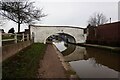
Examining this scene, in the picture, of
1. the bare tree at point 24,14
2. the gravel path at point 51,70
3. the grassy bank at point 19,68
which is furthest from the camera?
the bare tree at point 24,14

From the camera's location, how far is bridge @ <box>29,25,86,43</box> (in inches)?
1853

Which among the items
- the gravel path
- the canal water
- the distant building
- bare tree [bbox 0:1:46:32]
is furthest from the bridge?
the gravel path

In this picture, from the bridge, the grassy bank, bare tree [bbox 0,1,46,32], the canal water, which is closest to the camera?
the grassy bank

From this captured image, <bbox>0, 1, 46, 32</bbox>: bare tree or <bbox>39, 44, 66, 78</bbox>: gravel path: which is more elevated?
<bbox>0, 1, 46, 32</bbox>: bare tree

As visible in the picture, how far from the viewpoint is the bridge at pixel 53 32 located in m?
47.1

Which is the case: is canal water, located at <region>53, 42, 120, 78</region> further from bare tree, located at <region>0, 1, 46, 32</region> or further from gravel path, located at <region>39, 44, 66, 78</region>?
bare tree, located at <region>0, 1, 46, 32</region>

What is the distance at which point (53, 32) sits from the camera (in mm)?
47844

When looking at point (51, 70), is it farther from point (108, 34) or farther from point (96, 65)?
point (108, 34)

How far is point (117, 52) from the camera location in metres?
22.2

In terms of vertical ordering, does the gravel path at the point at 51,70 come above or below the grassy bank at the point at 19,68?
below

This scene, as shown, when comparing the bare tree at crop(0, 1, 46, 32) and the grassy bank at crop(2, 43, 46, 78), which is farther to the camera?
the bare tree at crop(0, 1, 46, 32)

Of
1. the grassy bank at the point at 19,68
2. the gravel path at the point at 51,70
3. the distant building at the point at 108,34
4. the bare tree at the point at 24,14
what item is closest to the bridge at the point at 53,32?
the distant building at the point at 108,34

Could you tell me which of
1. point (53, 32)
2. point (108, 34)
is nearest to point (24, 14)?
point (108, 34)

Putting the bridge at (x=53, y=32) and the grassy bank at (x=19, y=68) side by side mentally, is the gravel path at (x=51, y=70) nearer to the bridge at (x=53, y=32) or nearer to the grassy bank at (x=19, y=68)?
the grassy bank at (x=19, y=68)
